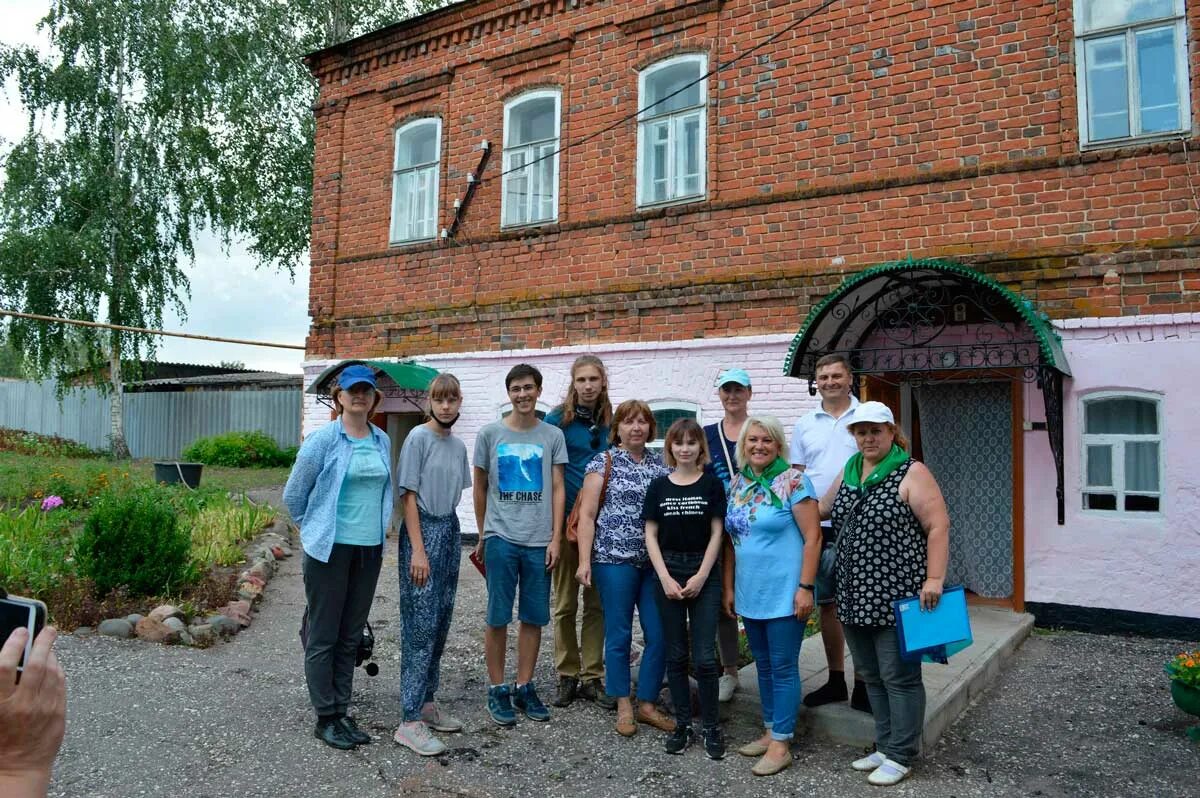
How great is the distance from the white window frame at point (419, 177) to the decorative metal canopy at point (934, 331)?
5544mm

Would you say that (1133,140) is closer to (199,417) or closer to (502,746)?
(502,746)

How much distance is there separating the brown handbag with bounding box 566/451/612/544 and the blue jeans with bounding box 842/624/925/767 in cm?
135

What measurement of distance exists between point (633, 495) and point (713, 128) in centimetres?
568

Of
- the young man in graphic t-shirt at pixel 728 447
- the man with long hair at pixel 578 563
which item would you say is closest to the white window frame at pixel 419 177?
the man with long hair at pixel 578 563

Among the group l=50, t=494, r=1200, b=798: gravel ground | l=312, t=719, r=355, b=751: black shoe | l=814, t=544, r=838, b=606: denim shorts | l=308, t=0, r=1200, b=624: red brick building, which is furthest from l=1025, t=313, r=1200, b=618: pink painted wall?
→ l=312, t=719, r=355, b=751: black shoe

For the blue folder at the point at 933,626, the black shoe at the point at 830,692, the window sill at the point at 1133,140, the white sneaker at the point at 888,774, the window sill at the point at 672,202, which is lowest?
the white sneaker at the point at 888,774

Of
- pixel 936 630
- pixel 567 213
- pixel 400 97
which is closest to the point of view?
pixel 936 630

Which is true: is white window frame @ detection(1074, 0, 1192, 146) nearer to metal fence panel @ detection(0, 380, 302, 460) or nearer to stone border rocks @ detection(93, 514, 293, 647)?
stone border rocks @ detection(93, 514, 293, 647)

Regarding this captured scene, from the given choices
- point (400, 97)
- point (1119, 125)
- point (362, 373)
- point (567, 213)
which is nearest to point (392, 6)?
point (400, 97)

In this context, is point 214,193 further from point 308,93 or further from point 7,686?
point 7,686

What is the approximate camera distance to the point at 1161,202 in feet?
23.3

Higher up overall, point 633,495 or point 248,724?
point 633,495

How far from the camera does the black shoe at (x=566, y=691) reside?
511cm

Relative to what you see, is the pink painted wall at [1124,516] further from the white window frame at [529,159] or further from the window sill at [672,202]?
the white window frame at [529,159]
